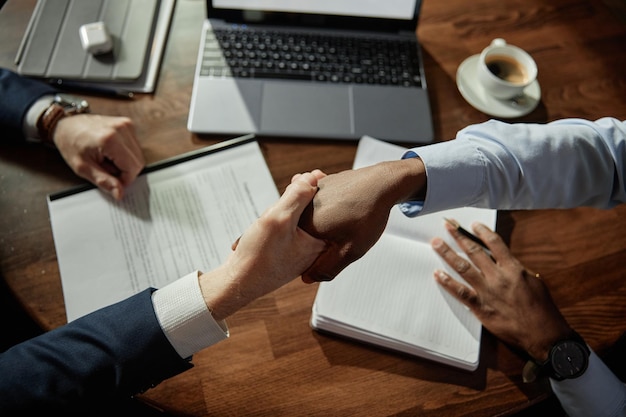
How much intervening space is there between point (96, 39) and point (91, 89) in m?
0.10

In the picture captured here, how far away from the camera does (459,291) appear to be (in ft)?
2.54

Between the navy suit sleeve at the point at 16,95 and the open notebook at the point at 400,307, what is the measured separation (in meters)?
0.64

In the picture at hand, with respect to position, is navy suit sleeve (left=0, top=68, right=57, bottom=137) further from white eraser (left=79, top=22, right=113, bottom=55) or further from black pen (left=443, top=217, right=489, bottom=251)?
black pen (left=443, top=217, right=489, bottom=251)

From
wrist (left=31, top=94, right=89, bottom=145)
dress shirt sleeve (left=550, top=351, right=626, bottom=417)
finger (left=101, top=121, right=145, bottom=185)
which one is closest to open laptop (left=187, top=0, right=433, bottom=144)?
finger (left=101, top=121, right=145, bottom=185)

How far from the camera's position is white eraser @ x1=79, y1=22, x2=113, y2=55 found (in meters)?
0.95

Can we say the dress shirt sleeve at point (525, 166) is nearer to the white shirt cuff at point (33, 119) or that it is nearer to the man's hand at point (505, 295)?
the man's hand at point (505, 295)

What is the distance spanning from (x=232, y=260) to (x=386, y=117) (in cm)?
46

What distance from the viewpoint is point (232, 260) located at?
2.27ft

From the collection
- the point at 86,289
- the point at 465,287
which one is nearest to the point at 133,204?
the point at 86,289

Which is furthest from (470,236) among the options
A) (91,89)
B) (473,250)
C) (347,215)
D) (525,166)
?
(91,89)

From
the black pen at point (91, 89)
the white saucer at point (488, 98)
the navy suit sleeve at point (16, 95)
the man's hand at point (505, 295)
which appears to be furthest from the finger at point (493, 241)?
the navy suit sleeve at point (16, 95)

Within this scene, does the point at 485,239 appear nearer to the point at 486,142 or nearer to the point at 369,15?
the point at 486,142

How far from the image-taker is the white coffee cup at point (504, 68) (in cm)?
98

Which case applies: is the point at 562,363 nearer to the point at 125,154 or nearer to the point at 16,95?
the point at 125,154
